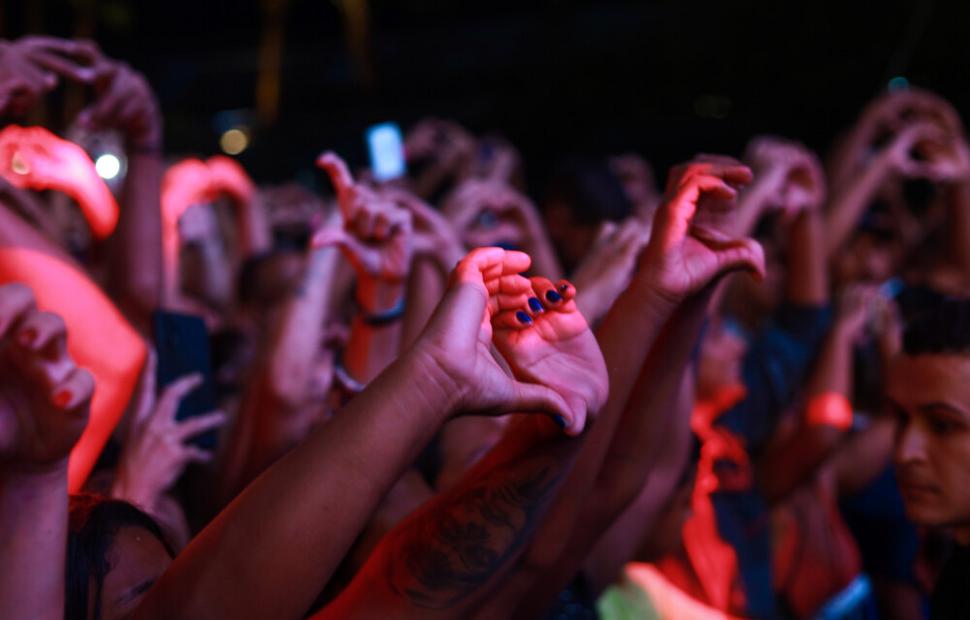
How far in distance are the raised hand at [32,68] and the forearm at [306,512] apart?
0.96m

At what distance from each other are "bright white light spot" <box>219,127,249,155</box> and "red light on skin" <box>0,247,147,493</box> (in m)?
4.39

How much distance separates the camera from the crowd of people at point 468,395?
0.83 metres

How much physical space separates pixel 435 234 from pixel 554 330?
0.90 meters

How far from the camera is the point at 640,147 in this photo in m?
4.88

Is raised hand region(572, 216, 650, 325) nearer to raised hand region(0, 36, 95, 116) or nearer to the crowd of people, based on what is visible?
the crowd of people

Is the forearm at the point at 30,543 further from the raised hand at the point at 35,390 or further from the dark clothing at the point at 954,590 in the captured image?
the dark clothing at the point at 954,590

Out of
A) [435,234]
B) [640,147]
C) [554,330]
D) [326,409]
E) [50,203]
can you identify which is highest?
[554,330]

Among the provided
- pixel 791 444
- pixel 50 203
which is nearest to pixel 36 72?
pixel 50 203

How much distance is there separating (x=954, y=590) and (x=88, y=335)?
1432 mm

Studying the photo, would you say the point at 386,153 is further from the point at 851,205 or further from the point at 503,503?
the point at 503,503

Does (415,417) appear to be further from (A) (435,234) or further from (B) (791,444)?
(B) (791,444)

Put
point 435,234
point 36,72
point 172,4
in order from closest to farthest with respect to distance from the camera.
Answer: point 36,72 → point 435,234 → point 172,4

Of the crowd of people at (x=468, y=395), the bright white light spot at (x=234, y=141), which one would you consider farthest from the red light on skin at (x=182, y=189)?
the bright white light spot at (x=234, y=141)

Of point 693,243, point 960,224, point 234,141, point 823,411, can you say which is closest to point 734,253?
point 693,243
